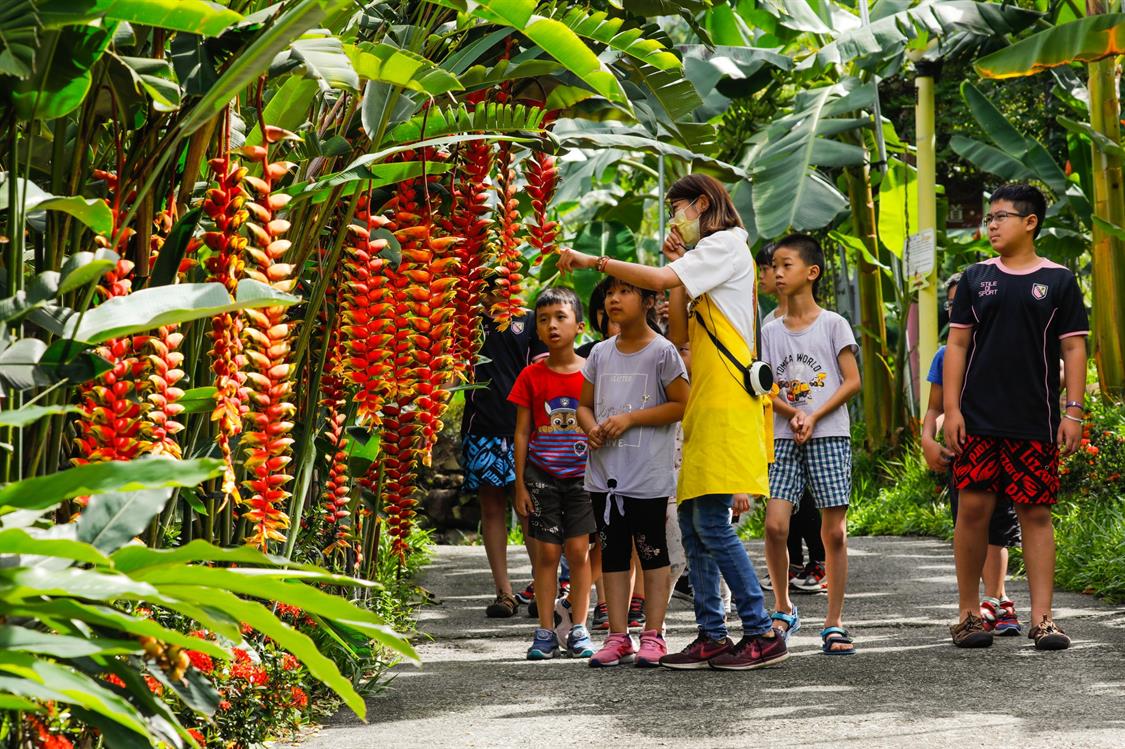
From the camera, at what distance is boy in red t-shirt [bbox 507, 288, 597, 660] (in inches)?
219

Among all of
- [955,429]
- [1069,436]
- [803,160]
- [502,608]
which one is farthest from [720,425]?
[803,160]

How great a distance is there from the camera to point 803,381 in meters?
5.72

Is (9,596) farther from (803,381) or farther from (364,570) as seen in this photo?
(803,381)

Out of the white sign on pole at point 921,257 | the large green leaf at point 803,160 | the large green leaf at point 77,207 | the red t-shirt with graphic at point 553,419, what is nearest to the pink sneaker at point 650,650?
the red t-shirt with graphic at point 553,419

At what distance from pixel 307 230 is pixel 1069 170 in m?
9.41

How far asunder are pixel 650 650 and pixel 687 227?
1.65m

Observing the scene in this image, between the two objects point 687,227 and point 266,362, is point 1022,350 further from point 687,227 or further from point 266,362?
point 266,362

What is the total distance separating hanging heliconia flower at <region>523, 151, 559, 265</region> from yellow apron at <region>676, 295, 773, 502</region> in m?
1.19

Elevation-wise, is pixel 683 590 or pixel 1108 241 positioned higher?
pixel 1108 241

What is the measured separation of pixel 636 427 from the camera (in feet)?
17.4

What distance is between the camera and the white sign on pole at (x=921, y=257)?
10188 mm

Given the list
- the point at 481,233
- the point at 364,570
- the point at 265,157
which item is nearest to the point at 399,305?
the point at 481,233

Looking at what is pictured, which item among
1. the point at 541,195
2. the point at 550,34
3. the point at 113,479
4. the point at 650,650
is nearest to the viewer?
the point at 113,479

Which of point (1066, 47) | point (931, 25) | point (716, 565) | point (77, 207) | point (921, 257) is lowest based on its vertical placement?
point (716, 565)
